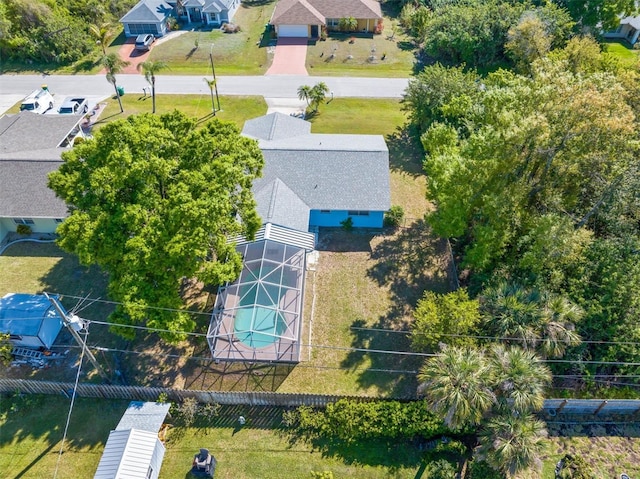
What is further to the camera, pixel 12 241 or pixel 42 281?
pixel 12 241

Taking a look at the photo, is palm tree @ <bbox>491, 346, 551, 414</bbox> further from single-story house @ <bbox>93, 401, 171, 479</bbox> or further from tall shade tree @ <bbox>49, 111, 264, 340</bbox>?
single-story house @ <bbox>93, 401, 171, 479</bbox>

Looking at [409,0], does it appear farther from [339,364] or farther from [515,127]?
[339,364]

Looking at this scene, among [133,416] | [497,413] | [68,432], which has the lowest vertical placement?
[68,432]

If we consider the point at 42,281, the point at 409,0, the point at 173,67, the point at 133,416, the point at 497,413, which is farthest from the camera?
the point at 409,0

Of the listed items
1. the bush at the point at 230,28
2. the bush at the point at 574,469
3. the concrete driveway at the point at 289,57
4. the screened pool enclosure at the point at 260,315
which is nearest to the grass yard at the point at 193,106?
the concrete driveway at the point at 289,57

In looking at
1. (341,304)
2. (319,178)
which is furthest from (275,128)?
(341,304)

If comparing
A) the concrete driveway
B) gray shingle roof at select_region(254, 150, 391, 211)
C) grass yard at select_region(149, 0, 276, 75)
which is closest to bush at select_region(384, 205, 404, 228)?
gray shingle roof at select_region(254, 150, 391, 211)

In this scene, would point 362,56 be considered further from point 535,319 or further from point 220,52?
point 535,319

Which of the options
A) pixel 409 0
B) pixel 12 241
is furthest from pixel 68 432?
pixel 409 0
